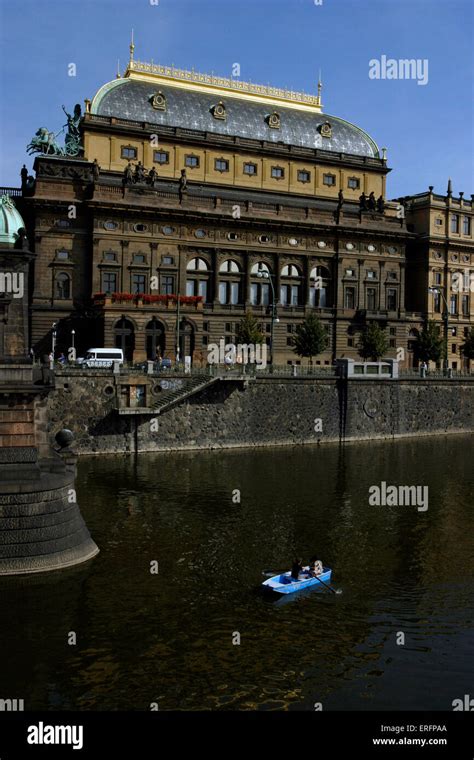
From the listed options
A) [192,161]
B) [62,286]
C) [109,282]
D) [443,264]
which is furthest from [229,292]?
[443,264]

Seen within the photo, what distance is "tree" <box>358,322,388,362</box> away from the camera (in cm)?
8750

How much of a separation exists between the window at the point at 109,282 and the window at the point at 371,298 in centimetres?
3023

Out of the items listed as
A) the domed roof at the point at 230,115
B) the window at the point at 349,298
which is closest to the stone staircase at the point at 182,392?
the window at the point at 349,298

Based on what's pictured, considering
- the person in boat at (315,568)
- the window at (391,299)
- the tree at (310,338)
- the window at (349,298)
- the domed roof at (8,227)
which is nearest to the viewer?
the person in boat at (315,568)

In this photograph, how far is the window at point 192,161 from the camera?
89.3 metres

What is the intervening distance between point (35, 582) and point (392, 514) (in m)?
21.0

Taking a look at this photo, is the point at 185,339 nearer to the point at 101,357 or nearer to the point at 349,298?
the point at 101,357

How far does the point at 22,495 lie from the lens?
28.0m

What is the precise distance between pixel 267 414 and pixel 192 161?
3668 centimetres

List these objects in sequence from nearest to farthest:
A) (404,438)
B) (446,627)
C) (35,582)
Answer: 1. (446,627)
2. (35,582)
3. (404,438)

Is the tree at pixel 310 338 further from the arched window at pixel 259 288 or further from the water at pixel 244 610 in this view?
the water at pixel 244 610

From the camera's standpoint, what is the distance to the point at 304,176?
96562mm

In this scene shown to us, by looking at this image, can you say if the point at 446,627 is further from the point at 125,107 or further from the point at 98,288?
the point at 125,107

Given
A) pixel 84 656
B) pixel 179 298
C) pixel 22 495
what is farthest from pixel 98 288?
pixel 84 656
